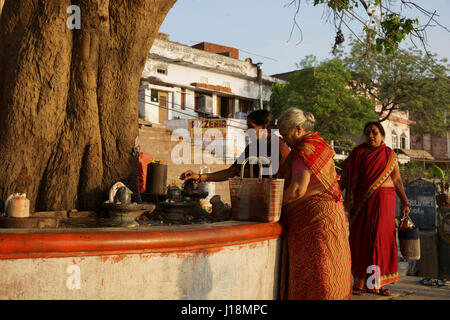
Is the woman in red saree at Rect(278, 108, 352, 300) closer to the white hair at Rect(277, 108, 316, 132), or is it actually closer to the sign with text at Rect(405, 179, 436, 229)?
the white hair at Rect(277, 108, 316, 132)

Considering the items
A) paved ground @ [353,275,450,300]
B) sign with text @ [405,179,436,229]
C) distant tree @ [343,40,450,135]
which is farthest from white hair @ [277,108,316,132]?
distant tree @ [343,40,450,135]

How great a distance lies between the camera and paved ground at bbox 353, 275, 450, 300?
445cm

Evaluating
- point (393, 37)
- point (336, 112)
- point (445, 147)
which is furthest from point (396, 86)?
point (393, 37)

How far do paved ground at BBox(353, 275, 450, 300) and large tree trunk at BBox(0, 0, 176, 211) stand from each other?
2.73m

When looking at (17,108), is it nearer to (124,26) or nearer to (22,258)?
(124,26)

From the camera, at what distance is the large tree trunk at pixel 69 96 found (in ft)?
10.7

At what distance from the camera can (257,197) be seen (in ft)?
9.54

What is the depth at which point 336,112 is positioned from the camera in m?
23.2

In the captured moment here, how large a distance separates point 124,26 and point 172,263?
91.3 inches

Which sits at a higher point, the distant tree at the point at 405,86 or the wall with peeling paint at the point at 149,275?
the distant tree at the point at 405,86

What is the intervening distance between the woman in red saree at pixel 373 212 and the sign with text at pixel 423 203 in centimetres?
293

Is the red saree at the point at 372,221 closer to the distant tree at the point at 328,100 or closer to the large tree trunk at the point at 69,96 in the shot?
the large tree trunk at the point at 69,96

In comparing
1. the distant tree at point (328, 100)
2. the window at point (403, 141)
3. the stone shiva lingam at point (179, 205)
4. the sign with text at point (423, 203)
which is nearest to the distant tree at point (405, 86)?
the distant tree at point (328, 100)

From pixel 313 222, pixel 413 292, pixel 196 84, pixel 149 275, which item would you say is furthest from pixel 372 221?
pixel 196 84
